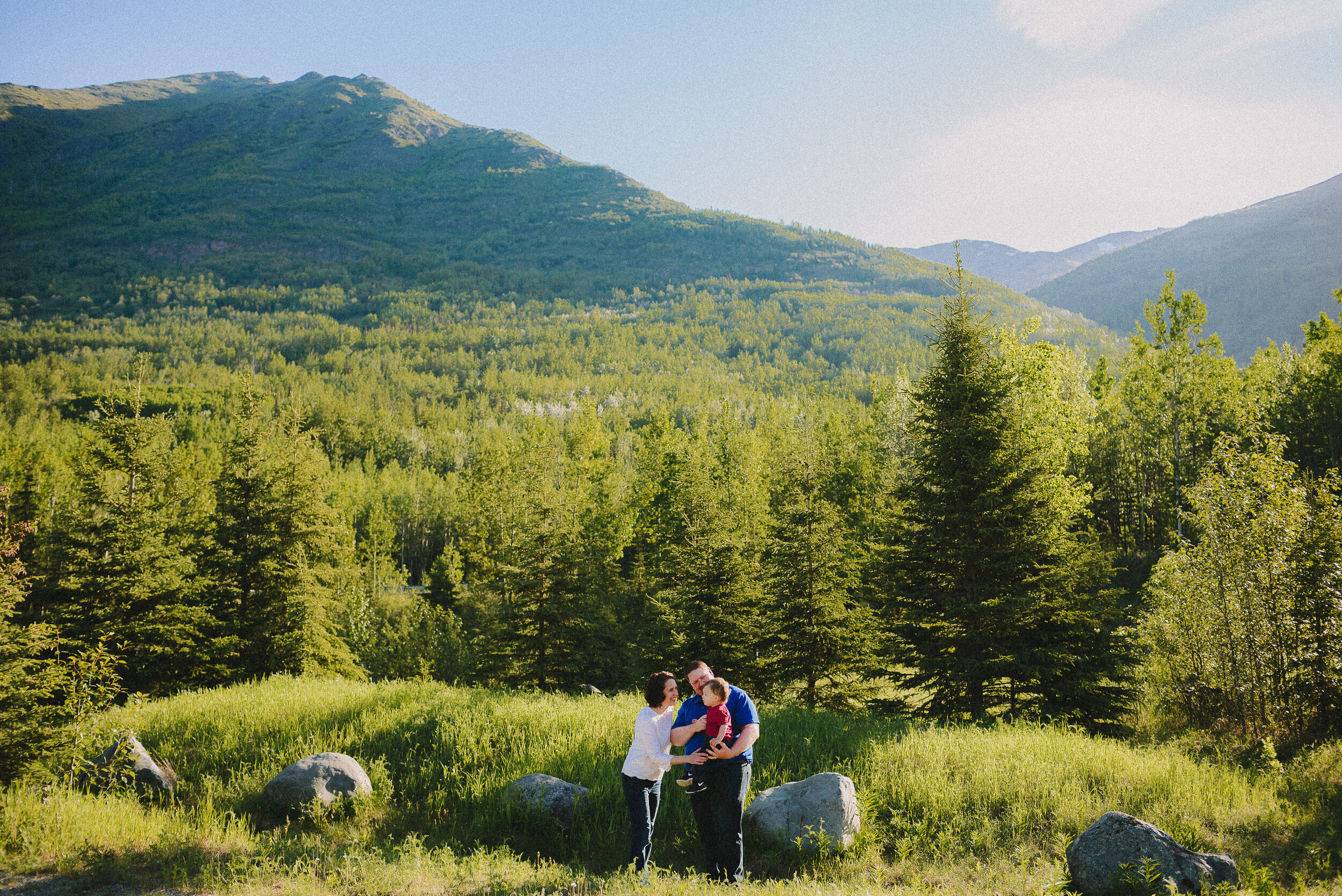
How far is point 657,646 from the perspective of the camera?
58.6 feet

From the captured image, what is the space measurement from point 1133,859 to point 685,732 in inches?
170

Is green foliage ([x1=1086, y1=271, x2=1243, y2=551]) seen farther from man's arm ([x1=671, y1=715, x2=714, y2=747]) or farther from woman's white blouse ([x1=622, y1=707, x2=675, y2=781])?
woman's white blouse ([x1=622, y1=707, x2=675, y2=781])

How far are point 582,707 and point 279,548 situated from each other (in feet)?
46.2

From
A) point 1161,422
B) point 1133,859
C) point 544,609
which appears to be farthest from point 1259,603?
point 1161,422

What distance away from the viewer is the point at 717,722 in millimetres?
6117

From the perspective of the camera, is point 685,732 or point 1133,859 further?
point 685,732

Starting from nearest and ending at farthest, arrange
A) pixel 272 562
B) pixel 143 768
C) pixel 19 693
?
pixel 19 693 → pixel 143 768 → pixel 272 562

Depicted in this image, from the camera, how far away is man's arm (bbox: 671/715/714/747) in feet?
19.9

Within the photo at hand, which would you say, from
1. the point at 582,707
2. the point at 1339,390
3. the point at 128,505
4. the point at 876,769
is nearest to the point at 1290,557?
the point at 876,769

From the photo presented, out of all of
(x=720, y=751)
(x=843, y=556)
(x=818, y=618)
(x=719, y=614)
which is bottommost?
(x=719, y=614)

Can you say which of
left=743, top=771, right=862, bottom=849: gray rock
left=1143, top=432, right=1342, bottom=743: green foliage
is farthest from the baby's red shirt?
left=1143, top=432, right=1342, bottom=743: green foliage

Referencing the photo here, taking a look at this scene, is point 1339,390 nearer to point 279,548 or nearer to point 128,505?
point 279,548

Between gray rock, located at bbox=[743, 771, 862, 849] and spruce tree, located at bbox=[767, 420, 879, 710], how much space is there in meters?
7.92

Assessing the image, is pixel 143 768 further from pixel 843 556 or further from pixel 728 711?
pixel 843 556
